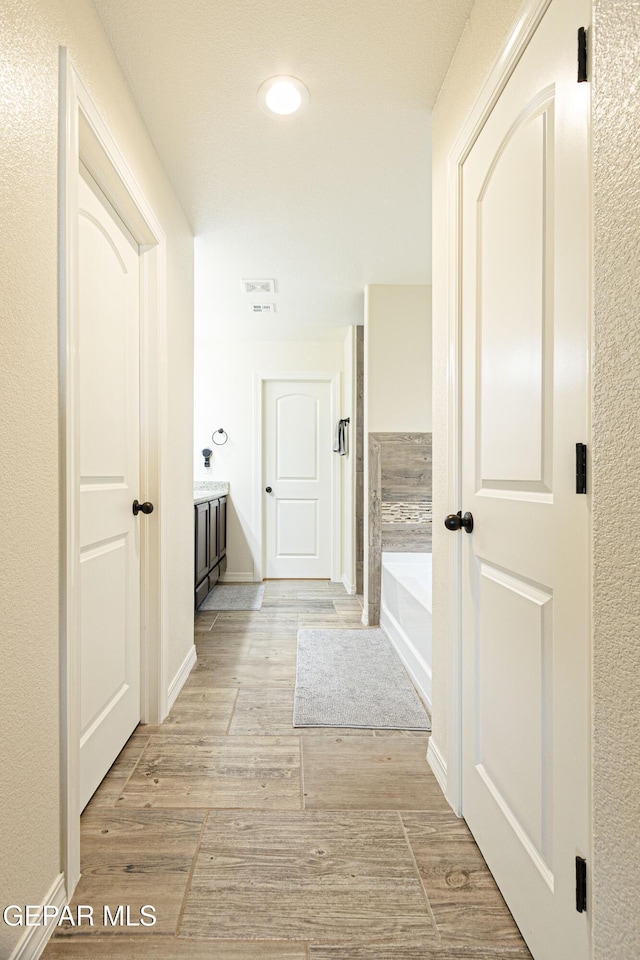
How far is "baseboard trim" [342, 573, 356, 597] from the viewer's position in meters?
4.55

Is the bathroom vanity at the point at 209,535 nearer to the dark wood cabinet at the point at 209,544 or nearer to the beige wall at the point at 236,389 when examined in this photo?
the dark wood cabinet at the point at 209,544

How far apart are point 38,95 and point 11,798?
1404mm

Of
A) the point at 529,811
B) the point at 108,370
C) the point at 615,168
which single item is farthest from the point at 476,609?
the point at 108,370

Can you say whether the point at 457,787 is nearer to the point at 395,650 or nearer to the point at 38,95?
the point at 395,650

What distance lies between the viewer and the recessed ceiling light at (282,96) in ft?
5.79

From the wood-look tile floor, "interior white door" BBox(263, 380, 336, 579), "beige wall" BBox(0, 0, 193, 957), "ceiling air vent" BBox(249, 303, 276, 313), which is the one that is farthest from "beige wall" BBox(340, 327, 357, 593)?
"beige wall" BBox(0, 0, 193, 957)

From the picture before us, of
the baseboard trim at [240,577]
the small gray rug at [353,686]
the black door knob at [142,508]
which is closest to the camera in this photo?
the black door knob at [142,508]

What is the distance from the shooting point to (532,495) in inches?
43.6

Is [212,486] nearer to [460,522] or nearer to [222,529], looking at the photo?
[222,529]

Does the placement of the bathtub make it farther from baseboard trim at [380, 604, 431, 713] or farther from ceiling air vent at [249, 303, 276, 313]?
ceiling air vent at [249, 303, 276, 313]

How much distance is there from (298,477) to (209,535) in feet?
4.55

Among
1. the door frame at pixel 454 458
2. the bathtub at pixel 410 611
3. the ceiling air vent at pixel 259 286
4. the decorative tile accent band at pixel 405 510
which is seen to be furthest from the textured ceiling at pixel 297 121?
the bathtub at pixel 410 611

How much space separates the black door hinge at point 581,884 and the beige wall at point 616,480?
0.07 meters

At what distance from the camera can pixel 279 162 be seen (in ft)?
7.32
